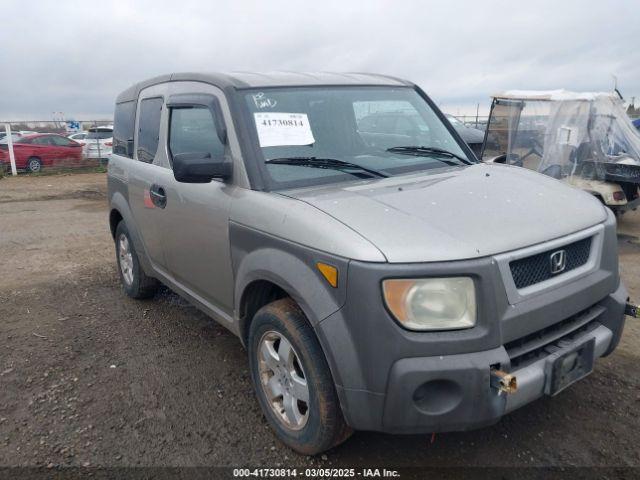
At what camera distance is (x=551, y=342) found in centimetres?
246

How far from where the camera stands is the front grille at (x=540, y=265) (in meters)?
2.27

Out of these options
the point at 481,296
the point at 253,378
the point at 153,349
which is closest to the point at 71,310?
the point at 153,349

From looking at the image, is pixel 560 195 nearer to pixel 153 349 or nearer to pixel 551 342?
pixel 551 342

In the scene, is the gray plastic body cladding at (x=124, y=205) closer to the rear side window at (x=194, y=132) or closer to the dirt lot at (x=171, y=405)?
the dirt lot at (x=171, y=405)

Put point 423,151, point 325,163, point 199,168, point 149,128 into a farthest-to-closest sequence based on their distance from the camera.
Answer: point 149,128
point 423,151
point 325,163
point 199,168

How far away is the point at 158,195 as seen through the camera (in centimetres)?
381

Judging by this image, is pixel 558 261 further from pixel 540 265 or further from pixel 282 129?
pixel 282 129

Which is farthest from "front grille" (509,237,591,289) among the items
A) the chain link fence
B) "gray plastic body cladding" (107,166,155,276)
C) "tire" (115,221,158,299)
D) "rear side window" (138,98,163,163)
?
the chain link fence

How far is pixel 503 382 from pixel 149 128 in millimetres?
3279

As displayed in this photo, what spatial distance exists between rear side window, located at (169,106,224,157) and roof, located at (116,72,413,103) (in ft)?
0.69

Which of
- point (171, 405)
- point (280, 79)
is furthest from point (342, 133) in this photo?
point (171, 405)

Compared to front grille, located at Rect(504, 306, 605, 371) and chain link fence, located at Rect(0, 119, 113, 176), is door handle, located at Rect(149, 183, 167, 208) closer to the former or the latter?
front grille, located at Rect(504, 306, 605, 371)

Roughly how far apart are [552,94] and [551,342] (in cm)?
624

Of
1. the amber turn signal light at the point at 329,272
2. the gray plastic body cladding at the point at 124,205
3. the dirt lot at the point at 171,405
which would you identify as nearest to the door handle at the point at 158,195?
the gray plastic body cladding at the point at 124,205
